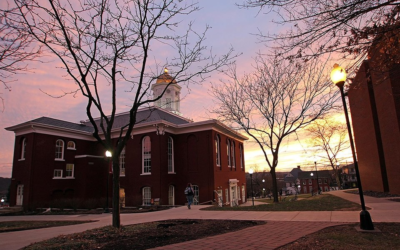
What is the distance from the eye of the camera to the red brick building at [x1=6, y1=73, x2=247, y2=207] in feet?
89.8

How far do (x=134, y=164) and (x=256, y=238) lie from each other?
24.6 m

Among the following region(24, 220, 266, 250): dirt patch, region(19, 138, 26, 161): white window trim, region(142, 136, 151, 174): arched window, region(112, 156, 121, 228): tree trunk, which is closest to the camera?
region(24, 220, 266, 250): dirt patch

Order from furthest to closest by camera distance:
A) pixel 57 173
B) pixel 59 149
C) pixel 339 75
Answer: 1. pixel 59 149
2. pixel 57 173
3. pixel 339 75

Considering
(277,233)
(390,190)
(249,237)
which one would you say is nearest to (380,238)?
(277,233)

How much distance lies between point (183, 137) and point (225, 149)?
5.56m

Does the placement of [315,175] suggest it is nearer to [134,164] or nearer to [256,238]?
[134,164]

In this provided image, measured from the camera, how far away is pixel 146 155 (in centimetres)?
2931

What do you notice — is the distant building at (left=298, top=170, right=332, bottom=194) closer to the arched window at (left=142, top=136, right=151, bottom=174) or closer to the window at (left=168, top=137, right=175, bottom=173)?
the window at (left=168, top=137, right=175, bottom=173)

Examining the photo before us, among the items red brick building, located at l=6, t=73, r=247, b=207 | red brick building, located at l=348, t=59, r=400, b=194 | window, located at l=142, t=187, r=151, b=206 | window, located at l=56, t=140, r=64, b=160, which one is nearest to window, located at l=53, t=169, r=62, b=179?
red brick building, located at l=6, t=73, r=247, b=207

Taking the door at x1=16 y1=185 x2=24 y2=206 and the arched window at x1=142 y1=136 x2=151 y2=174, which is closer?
the door at x1=16 y1=185 x2=24 y2=206

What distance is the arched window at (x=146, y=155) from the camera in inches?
1137

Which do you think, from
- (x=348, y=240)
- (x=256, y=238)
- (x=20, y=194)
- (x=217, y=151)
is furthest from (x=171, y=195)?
(x=348, y=240)

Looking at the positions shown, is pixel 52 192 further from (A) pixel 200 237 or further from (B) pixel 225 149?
(A) pixel 200 237

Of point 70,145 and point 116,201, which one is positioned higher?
point 70,145
